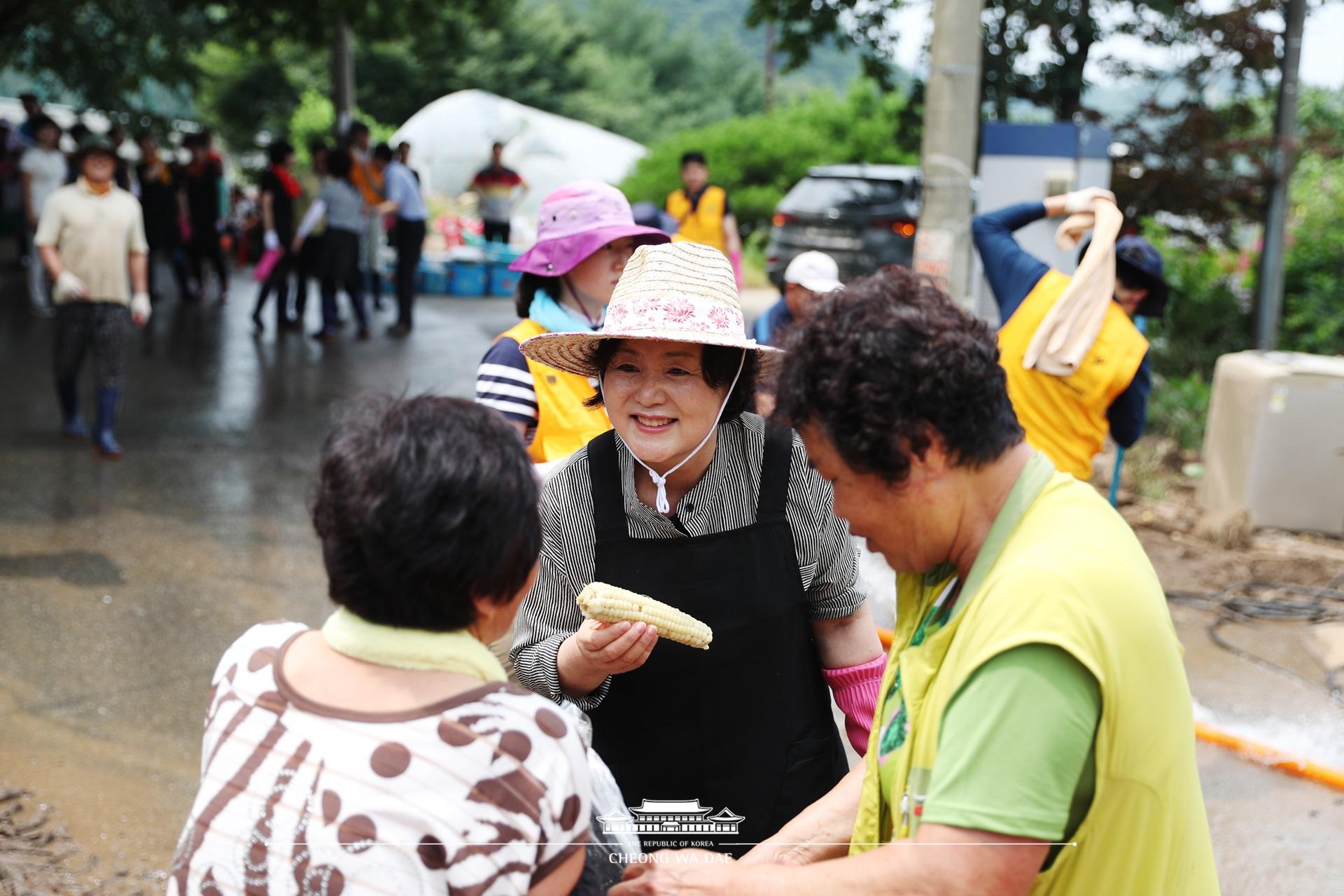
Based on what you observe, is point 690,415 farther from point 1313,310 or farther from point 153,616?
point 1313,310

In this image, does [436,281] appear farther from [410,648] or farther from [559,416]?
[410,648]

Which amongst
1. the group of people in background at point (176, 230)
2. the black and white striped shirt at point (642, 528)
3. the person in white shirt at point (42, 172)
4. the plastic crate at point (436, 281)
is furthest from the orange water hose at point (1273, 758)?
the plastic crate at point (436, 281)

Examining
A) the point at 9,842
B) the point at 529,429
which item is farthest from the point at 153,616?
the point at 529,429

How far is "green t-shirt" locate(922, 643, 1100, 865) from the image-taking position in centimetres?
148

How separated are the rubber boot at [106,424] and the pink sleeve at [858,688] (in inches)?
276

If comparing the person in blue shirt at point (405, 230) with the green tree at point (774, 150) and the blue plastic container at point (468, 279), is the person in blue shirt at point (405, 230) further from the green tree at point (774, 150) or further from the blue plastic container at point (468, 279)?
the green tree at point (774, 150)

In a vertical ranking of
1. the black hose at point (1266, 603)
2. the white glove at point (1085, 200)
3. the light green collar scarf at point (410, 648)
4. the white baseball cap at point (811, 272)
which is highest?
the white glove at point (1085, 200)

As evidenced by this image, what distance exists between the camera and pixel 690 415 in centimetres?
258

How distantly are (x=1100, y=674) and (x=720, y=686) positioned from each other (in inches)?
41.3

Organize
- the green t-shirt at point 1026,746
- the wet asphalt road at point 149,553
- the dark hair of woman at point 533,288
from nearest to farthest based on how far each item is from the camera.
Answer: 1. the green t-shirt at point 1026,746
2. the dark hair of woman at point 533,288
3. the wet asphalt road at point 149,553

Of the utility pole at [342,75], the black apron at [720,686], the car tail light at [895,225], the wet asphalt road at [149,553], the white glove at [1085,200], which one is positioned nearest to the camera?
the black apron at [720,686]

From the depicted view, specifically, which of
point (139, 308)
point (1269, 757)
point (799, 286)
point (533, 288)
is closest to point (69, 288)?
point (139, 308)

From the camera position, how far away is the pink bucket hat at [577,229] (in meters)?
3.69

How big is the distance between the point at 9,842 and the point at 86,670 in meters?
1.46
